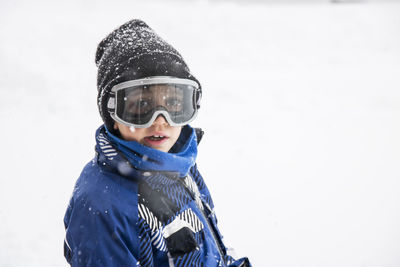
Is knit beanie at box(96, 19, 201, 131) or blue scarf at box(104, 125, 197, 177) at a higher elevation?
knit beanie at box(96, 19, 201, 131)

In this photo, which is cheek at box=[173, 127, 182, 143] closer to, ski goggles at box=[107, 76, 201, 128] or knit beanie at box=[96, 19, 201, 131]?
ski goggles at box=[107, 76, 201, 128]

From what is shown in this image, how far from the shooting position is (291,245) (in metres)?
3.37

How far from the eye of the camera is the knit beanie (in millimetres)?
1575

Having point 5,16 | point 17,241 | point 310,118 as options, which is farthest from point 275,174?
point 5,16

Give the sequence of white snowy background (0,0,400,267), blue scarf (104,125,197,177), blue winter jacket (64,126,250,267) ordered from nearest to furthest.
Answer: blue winter jacket (64,126,250,267) → blue scarf (104,125,197,177) → white snowy background (0,0,400,267)

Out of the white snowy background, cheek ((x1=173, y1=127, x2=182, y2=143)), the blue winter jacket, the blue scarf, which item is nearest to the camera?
the blue winter jacket

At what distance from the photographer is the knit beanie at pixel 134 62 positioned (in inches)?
62.0

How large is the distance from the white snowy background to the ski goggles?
2160 mm

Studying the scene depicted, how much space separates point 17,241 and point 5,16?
9.31m

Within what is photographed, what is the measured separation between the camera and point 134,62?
1.58m

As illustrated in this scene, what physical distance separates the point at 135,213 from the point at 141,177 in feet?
0.59

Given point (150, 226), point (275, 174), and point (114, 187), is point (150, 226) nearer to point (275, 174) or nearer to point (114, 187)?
point (114, 187)

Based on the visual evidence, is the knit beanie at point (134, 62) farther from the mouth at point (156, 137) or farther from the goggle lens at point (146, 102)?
the mouth at point (156, 137)

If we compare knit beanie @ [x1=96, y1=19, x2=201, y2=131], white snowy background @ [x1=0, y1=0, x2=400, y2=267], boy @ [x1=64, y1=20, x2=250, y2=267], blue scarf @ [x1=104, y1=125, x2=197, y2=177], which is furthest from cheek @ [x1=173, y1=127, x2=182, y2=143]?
white snowy background @ [x1=0, y1=0, x2=400, y2=267]
